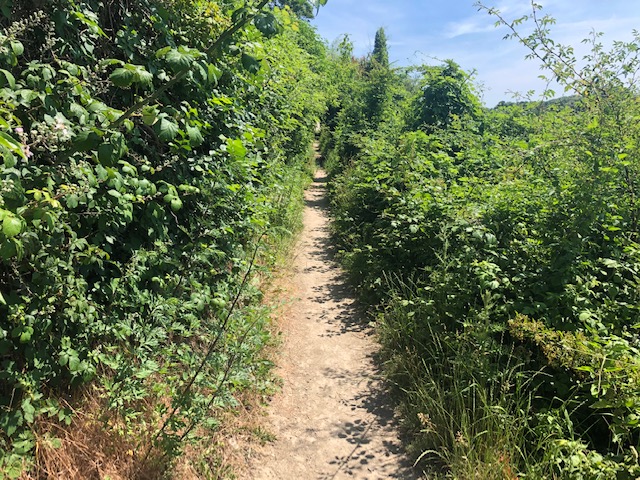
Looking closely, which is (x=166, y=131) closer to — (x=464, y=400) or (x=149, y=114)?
(x=149, y=114)

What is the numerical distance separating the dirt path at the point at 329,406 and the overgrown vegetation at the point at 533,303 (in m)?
0.28

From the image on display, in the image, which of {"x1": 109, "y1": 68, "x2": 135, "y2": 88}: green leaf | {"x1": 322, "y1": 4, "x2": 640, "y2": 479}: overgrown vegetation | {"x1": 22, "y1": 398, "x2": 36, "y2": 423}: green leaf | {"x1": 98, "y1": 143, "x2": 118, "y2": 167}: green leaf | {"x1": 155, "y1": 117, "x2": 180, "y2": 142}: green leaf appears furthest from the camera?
{"x1": 322, "y1": 4, "x2": 640, "y2": 479}: overgrown vegetation

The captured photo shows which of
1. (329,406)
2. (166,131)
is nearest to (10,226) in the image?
(166,131)

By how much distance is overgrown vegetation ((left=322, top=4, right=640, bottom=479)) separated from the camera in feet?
8.39

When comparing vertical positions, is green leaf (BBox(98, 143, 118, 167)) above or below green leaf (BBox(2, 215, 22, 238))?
above

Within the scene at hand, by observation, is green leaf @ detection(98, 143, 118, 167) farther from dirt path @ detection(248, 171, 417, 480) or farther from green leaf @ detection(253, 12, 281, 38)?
dirt path @ detection(248, 171, 417, 480)

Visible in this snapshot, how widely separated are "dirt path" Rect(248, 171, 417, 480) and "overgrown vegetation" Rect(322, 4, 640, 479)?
0.92 ft

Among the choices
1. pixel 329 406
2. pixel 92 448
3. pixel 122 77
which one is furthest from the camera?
pixel 329 406

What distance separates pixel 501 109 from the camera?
10.6 m

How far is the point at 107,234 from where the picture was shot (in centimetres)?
254

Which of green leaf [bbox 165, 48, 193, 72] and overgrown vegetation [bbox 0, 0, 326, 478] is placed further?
overgrown vegetation [bbox 0, 0, 326, 478]

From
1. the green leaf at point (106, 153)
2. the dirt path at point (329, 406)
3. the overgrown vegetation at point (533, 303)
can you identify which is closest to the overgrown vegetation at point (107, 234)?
the green leaf at point (106, 153)

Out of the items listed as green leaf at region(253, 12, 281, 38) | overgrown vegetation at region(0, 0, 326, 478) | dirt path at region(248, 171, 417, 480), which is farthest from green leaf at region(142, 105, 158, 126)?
dirt path at region(248, 171, 417, 480)

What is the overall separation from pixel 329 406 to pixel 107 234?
8.38 feet
